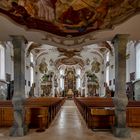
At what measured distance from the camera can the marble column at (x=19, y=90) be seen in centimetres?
830

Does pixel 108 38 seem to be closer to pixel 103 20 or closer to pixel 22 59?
pixel 103 20

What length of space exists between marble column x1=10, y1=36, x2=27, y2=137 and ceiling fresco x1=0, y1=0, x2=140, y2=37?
125cm

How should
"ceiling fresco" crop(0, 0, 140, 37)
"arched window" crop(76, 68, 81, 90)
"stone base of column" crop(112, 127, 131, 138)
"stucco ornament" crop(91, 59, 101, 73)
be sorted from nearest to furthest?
1. "ceiling fresco" crop(0, 0, 140, 37)
2. "stone base of column" crop(112, 127, 131, 138)
3. "stucco ornament" crop(91, 59, 101, 73)
4. "arched window" crop(76, 68, 81, 90)

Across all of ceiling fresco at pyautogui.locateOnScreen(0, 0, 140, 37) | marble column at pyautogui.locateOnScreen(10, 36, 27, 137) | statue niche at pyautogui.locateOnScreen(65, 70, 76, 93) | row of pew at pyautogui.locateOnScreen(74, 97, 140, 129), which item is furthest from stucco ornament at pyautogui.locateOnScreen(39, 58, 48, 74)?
ceiling fresco at pyautogui.locateOnScreen(0, 0, 140, 37)

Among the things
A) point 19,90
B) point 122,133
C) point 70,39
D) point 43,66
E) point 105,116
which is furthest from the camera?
point 43,66

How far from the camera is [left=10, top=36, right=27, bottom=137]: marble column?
327 inches

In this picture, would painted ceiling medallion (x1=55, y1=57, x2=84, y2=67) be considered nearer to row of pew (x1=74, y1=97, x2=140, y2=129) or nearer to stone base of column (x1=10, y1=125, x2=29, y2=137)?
row of pew (x1=74, y1=97, x2=140, y2=129)

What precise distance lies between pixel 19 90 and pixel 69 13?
3.48 m

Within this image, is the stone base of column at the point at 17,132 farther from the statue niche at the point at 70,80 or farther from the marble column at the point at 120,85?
the statue niche at the point at 70,80

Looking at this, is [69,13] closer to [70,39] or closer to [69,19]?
[69,19]

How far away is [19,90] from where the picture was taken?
28.3 feet

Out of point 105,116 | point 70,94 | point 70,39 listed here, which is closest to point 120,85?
point 105,116

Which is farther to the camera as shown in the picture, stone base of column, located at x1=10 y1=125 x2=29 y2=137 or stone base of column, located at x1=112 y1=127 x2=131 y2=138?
stone base of column, located at x1=10 y1=125 x2=29 y2=137

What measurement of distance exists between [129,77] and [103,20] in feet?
43.7
